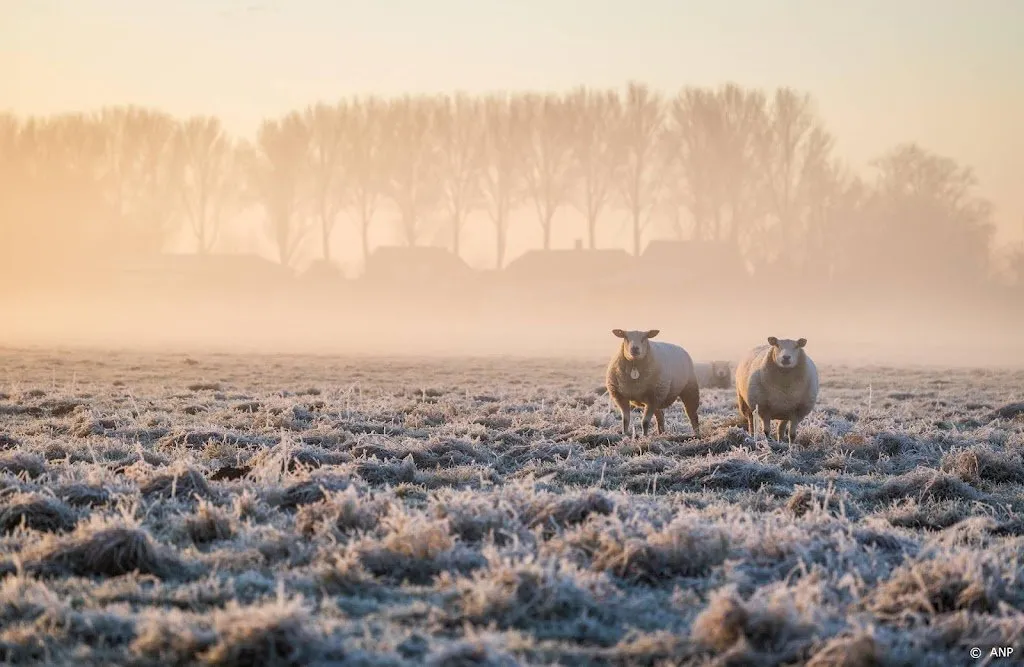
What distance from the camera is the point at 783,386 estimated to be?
1573 cm

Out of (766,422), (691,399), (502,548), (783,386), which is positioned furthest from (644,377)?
(502,548)

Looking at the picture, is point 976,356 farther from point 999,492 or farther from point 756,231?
point 999,492

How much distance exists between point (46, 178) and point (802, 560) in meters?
92.5

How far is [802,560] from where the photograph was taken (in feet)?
24.8

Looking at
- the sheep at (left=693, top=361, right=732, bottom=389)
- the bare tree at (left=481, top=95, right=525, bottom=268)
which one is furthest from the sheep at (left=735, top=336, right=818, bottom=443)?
the bare tree at (left=481, top=95, right=525, bottom=268)

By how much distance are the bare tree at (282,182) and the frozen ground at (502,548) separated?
6951cm

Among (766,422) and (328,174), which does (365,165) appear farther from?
(766,422)

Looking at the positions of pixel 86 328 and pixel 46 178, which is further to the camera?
pixel 46 178

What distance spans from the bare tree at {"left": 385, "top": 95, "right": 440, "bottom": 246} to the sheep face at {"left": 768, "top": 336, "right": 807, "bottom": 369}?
6783 cm

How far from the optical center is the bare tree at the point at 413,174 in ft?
270

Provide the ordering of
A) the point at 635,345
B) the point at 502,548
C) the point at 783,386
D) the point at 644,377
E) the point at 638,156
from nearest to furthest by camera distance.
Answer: the point at 502,548, the point at 783,386, the point at 635,345, the point at 644,377, the point at 638,156

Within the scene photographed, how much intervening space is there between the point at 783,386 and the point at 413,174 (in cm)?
6890

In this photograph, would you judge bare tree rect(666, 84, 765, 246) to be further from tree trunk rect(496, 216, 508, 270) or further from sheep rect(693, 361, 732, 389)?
sheep rect(693, 361, 732, 389)

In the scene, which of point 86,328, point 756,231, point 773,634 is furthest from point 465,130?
point 773,634
